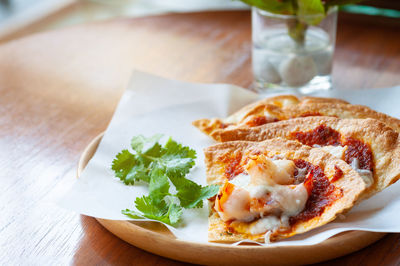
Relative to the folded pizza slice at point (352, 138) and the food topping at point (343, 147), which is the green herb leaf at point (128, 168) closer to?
the folded pizza slice at point (352, 138)

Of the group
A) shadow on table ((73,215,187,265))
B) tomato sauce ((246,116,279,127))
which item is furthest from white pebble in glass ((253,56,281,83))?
shadow on table ((73,215,187,265))

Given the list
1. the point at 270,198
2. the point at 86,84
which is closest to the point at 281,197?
the point at 270,198

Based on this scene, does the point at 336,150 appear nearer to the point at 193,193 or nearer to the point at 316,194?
the point at 316,194

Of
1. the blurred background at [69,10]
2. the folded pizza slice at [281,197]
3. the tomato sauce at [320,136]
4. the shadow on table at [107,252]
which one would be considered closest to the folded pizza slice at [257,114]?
the tomato sauce at [320,136]

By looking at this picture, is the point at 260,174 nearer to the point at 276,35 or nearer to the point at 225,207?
the point at 225,207

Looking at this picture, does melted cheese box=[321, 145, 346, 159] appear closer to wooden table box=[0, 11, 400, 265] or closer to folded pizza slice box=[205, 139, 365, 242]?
folded pizza slice box=[205, 139, 365, 242]
